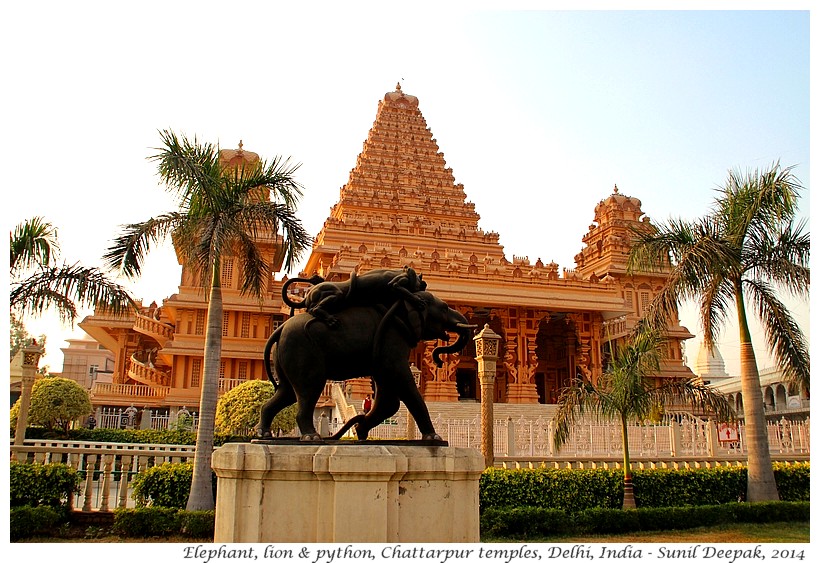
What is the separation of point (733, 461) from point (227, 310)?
2297cm

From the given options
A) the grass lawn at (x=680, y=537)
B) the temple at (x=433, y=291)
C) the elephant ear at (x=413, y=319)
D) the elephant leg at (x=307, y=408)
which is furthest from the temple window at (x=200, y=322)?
the elephant ear at (x=413, y=319)

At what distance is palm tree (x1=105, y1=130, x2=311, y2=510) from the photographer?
11.6 meters

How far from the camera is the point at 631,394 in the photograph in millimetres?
13000

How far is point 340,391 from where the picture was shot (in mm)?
23094

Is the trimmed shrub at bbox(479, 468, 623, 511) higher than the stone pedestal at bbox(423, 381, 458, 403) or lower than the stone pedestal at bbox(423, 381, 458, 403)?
lower

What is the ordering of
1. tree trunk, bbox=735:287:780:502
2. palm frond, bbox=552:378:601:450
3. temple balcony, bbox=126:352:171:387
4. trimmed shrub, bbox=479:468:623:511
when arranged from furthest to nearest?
temple balcony, bbox=126:352:171:387
palm frond, bbox=552:378:601:450
tree trunk, bbox=735:287:780:502
trimmed shrub, bbox=479:468:623:511

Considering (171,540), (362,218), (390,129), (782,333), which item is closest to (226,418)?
(171,540)

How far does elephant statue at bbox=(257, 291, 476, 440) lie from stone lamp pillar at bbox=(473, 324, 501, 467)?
7556mm

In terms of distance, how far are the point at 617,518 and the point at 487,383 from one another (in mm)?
3256

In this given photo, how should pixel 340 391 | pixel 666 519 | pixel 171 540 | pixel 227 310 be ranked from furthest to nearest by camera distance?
1. pixel 227 310
2. pixel 340 391
3. pixel 666 519
4. pixel 171 540

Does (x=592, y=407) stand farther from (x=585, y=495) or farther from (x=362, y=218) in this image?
(x=362, y=218)

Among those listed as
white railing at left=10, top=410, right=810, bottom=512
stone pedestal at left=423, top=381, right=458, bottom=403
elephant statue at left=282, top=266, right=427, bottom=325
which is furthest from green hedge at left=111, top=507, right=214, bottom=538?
stone pedestal at left=423, top=381, right=458, bottom=403

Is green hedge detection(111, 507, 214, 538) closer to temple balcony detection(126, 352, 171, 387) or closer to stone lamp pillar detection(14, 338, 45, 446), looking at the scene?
stone lamp pillar detection(14, 338, 45, 446)

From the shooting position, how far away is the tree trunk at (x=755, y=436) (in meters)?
12.9
